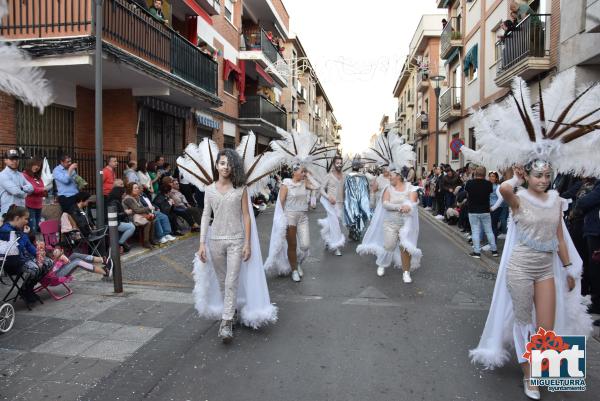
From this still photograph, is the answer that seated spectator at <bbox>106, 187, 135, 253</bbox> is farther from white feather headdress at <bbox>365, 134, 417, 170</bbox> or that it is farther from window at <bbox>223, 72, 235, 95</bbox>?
window at <bbox>223, 72, 235, 95</bbox>

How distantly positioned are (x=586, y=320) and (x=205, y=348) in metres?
3.21

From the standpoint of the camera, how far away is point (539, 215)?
3.50 m

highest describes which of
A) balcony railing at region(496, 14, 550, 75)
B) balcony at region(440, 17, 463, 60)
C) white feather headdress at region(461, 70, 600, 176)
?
balcony at region(440, 17, 463, 60)

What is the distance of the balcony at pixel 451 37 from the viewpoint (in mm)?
23250

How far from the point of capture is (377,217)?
8109 mm

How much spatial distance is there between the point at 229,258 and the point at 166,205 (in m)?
6.82

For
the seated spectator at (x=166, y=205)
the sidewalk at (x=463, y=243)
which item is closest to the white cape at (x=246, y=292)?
the sidewalk at (x=463, y=243)

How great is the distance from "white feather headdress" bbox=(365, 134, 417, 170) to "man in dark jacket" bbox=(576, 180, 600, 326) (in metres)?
3.00

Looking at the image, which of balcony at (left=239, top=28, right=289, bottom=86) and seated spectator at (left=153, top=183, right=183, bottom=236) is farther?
balcony at (left=239, top=28, right=289, bottom=86)

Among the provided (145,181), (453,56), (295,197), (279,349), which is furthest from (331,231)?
(453,56)

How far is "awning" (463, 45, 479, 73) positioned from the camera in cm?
2064

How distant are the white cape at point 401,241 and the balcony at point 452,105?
1665cm

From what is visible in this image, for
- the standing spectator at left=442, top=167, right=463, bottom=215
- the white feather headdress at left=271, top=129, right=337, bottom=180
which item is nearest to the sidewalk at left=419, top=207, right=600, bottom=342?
the standing spectator at left=442, top=167, right=463, bottom=215

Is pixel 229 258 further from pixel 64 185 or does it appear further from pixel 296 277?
pixel 64 185
